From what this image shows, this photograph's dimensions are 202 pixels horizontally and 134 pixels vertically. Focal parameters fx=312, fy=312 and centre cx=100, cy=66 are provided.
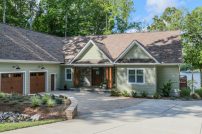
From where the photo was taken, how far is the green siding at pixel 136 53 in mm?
28781

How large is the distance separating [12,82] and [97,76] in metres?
10.7

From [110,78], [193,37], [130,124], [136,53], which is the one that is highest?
[193,37]

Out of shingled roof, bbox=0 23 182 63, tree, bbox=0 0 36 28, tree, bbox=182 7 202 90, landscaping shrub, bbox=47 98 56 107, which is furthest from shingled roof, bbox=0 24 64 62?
tree, bbox=182 7 202 90

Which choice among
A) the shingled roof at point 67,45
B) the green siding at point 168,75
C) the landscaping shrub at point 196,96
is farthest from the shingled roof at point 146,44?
the landscaping shrub at point 196,96

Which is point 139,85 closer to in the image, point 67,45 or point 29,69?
point 29,69

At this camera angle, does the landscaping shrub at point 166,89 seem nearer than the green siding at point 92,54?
Yes

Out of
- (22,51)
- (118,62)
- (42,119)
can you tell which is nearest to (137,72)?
(118,62)

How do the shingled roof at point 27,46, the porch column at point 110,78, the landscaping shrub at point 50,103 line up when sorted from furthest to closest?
the porch column at point 110,78 < the shingled roof at point 27,46 < the landscaping shrub at point 50,103

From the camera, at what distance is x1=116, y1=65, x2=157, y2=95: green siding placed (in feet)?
90.9

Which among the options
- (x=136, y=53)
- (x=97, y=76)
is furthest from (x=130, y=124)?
(x=97, y=76)

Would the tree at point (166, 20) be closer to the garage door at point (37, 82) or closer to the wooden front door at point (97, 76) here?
the wooden front door at point (97, 76)

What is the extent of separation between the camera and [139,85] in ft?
92.7

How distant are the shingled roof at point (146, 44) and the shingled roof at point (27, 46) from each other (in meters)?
1.64

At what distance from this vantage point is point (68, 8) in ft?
168
